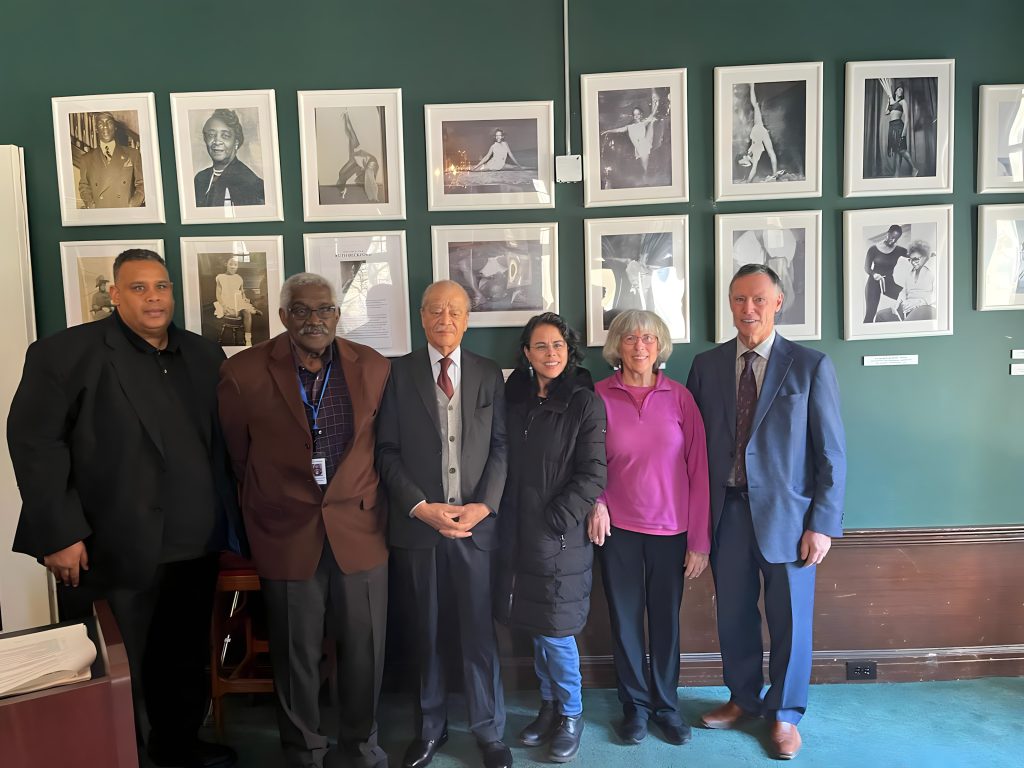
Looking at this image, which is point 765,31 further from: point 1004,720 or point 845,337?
point 1004,720

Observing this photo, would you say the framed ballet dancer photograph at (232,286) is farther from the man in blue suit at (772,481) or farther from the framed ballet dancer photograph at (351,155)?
the man in blue suit at (772,481)

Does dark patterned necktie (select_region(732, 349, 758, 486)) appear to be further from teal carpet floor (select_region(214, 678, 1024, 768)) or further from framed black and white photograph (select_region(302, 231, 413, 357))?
framed black and white photograph (select_region(302, 231, 413, 357))

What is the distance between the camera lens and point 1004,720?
8.63 ft

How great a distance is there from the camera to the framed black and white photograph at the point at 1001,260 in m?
2.91

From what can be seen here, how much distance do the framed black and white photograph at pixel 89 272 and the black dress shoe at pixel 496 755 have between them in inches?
100

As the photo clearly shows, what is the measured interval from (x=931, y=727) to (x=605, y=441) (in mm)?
1864

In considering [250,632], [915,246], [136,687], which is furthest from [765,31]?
[136,687]

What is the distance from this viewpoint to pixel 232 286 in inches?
114

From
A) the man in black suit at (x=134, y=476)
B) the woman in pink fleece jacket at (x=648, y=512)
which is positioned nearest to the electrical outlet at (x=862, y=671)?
the woman in pink fleece jacket at (x=648, y=512)

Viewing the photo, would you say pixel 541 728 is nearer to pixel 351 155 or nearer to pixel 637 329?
pixel 637 329

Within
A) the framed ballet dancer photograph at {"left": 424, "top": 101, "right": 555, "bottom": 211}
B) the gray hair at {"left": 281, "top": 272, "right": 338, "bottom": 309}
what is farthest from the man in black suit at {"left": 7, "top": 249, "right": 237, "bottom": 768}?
the framed ballet dancer photograph at {"left": 424, "top": 101, "right": 555, "bottom": 211}

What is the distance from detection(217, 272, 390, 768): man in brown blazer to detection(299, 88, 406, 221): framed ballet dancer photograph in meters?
0.74

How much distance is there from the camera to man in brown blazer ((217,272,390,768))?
2.21 m

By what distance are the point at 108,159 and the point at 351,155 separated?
114cm
